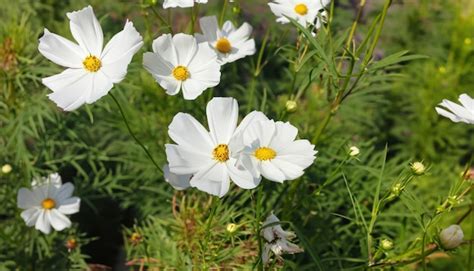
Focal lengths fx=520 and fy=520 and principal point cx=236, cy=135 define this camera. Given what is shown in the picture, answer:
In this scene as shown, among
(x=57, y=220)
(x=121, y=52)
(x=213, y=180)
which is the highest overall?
(x=121, y=52)

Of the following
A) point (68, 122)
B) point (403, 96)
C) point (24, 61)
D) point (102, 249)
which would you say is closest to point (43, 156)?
point (68, 122)

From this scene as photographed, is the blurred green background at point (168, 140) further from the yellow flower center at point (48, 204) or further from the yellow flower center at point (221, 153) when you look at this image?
the yellow flower center at point (221, 153)

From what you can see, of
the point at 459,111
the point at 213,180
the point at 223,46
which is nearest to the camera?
the point at 213,180

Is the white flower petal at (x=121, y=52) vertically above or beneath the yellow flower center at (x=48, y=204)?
above

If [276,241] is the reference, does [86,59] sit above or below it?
above

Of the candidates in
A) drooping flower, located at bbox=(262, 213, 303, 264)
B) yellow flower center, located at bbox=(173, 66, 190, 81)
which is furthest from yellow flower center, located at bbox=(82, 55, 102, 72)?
drooping flower, located at bbox=(262, 213, 303, 264)

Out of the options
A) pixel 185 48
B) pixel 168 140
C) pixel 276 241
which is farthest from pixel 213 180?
pixel 168 140

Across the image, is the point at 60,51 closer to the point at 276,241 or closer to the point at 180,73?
the point at 180,73

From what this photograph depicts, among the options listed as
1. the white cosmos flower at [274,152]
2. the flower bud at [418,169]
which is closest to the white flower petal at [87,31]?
the white cosmos flower at [274,152]
